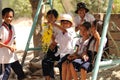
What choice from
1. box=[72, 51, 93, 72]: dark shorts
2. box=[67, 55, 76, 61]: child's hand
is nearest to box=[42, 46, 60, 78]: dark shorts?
box=[67, 55, 76, 61]: child's hand

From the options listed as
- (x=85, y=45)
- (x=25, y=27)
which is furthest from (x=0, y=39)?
(x=25, y=27)

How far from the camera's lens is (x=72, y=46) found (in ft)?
14.6

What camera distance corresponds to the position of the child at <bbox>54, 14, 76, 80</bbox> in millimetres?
4320

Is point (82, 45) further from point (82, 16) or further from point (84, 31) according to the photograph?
point (82, 16)

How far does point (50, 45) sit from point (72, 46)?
0.40 m

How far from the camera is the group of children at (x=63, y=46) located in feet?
13.4

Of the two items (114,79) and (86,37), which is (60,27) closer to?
(86,37)

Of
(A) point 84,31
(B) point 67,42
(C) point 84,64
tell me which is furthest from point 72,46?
(C) point 84,64

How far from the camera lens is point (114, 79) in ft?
17.6

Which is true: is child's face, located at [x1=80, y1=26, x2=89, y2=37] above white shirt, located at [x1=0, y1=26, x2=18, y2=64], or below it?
above

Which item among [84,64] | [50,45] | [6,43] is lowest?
[84,64]

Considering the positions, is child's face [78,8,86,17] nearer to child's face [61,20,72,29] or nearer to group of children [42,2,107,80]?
group of children [42,2,107,80]

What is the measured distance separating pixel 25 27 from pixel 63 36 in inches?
554

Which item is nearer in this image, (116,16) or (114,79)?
(114,79)
